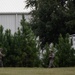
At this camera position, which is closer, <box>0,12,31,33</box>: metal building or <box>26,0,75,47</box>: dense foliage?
<box>26,0,75,47</box>: dense foliage

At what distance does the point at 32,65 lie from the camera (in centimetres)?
3394

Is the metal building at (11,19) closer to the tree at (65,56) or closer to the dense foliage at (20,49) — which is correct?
the dense foliage at (20,49)

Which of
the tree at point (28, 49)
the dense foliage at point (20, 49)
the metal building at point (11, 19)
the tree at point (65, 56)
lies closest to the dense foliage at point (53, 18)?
the tree at point (65, 56)

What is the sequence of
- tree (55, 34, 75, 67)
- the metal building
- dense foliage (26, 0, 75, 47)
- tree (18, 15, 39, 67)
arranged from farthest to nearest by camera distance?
the metal building < dense foliage (26, 0, 75, 47) < tree (18, 15, 39, 67) < tree (55, 34, 75, 67)

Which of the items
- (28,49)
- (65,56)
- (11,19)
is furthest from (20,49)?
(11,19)

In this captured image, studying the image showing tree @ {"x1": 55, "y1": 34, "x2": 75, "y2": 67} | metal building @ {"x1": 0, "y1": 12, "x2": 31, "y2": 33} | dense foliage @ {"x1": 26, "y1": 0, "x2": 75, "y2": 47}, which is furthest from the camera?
metal building @ {"x1": 0, "y1": 12, "x2": 31, "y2": 33}

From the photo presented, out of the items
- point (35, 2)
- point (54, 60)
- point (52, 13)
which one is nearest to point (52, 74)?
point (54, 60)

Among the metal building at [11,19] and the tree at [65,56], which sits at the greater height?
the metal building at [11,19]

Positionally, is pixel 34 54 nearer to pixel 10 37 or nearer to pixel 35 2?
pixel 10 37

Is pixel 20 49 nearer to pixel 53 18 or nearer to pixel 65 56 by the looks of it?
pixel 65 56

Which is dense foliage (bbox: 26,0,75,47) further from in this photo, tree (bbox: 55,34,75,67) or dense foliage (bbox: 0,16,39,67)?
dense foliage (bbox: 0,16,39,67)

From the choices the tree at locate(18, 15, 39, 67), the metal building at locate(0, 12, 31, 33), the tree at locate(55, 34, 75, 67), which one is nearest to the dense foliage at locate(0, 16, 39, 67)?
the tree at locate(18, 15, 39, 67)

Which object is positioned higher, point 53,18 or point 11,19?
point 11,19

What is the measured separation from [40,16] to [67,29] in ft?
10.6
